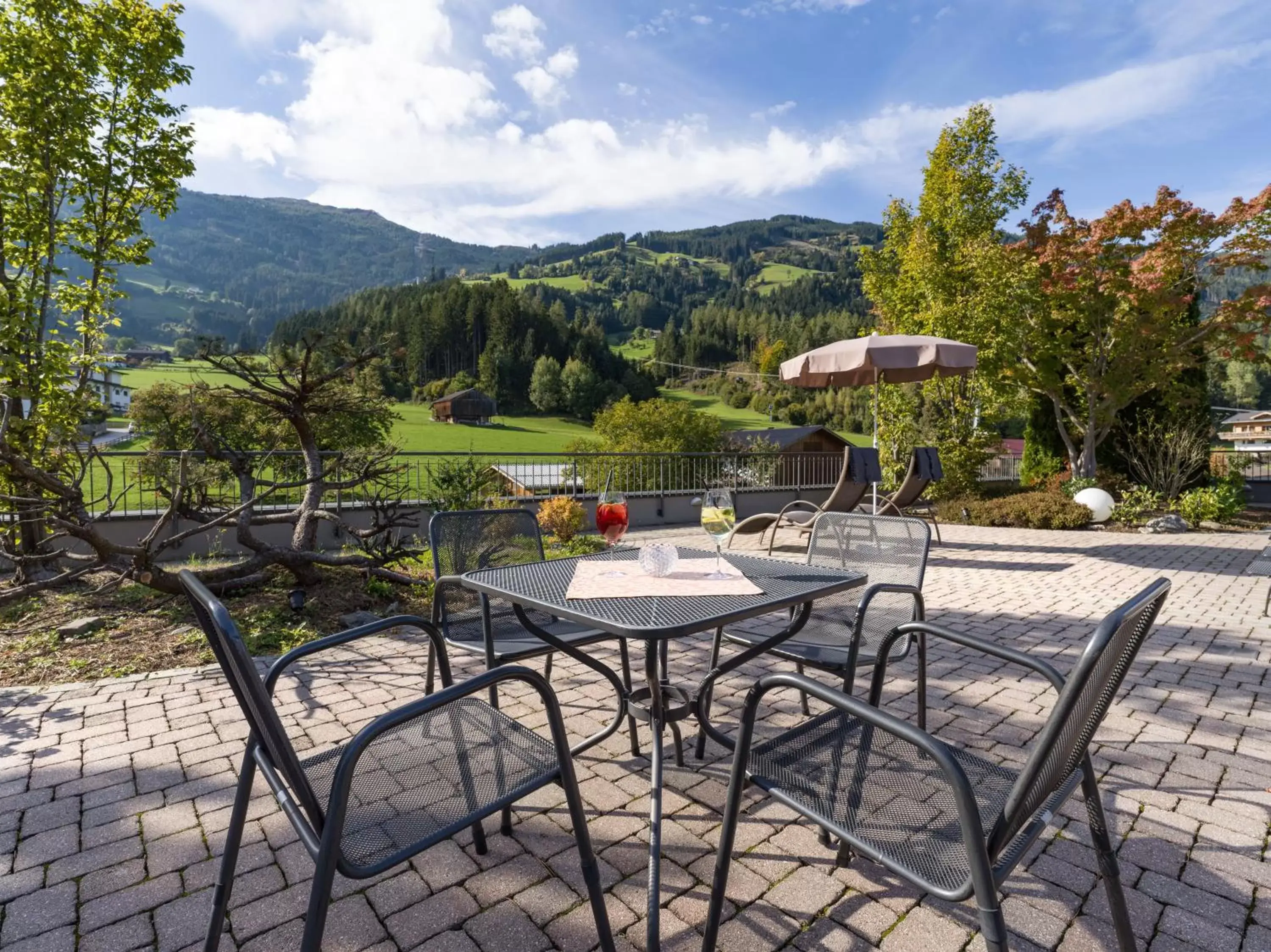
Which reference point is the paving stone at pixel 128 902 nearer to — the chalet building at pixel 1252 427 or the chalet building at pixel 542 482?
the chalet building at pixel 542 482

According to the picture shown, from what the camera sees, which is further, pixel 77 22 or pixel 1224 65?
pixel 1224 65

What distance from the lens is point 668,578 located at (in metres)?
2.11

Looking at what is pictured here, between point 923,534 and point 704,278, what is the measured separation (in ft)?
425

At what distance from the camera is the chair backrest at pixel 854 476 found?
23.0 feet

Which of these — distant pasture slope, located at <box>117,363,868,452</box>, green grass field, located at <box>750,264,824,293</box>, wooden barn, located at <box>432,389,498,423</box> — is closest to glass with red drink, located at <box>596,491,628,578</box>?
distant pasture slope, located at <box>117,363,868,452</box>

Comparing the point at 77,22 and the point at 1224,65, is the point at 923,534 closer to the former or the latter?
the point at 77,22

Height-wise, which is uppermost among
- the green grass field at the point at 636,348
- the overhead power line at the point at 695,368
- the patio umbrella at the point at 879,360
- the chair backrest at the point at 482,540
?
the green grass field at the point at 636,348

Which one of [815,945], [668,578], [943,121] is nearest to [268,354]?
[668,578]

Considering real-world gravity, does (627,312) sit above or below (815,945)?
above

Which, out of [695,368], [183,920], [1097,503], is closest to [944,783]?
[183,920]

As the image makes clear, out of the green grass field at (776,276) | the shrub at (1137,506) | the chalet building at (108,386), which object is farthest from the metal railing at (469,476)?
the green grass field at (776,276)

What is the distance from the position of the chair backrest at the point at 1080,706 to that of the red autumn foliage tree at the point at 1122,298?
11976 millimetres

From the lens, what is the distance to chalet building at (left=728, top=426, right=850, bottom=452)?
26531 mm

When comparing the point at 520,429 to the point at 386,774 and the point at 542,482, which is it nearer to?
the point at 542,482
